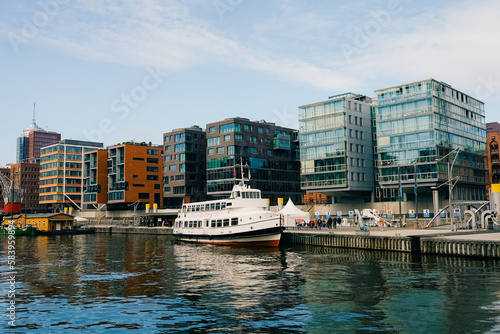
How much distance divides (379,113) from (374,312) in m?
86.9

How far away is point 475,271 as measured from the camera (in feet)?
124

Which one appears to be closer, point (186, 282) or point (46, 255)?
point (186, 282)

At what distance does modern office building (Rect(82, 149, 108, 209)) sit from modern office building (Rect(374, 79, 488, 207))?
330ft

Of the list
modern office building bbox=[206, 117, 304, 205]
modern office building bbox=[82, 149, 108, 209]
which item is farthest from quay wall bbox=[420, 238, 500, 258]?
modern office building bbox=[82, 149, 108, 209]

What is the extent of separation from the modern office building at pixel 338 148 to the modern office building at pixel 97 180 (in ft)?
267

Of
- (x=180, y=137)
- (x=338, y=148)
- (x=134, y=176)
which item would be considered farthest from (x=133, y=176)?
(x=338, y=148)

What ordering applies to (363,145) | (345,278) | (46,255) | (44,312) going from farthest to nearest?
(363,145) < (46,255) < (345,278) < (44,312)

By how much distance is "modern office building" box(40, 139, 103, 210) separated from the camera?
175837 millimetres

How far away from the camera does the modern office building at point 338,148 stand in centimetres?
10888

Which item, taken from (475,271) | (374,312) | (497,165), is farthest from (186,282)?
(497,165)

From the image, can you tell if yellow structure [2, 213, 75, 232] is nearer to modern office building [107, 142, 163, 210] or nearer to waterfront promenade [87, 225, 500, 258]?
modern office building [107, 142, 163, 210]

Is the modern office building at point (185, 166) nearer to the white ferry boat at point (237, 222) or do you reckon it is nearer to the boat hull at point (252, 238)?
the white ferry boat at point (237, 222)

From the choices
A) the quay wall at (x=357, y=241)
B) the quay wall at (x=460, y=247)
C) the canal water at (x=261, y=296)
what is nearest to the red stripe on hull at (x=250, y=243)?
the quay wall at (x=357, y=241)

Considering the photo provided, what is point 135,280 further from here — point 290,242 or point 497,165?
point 497,165
